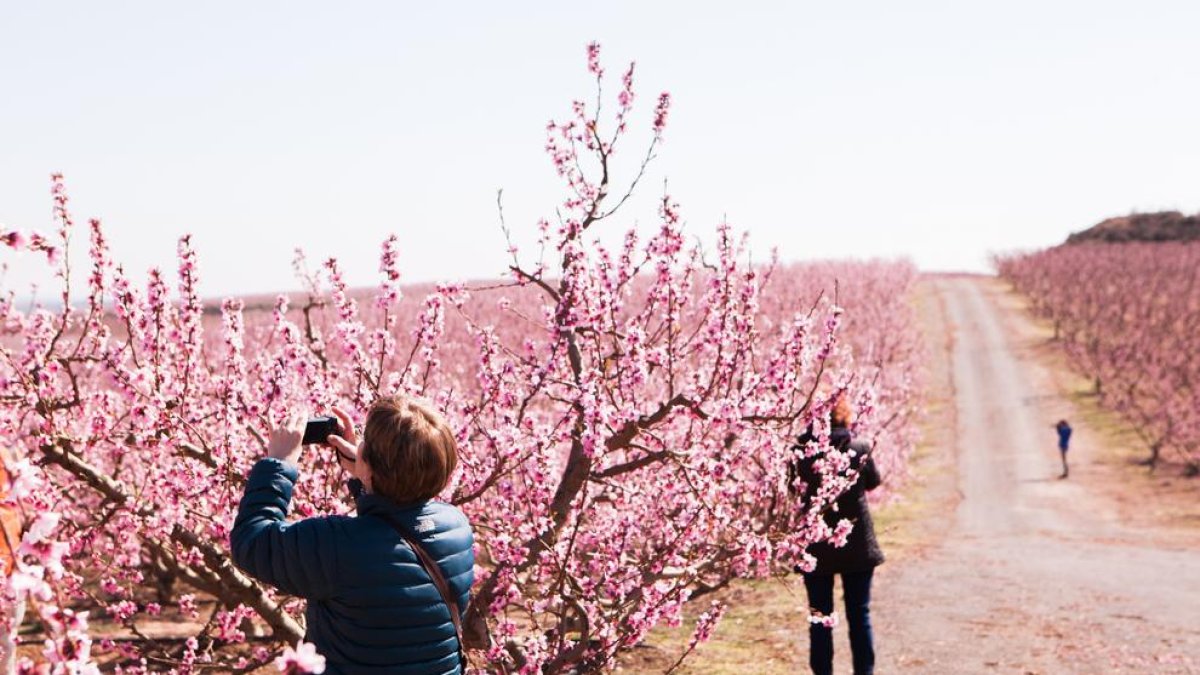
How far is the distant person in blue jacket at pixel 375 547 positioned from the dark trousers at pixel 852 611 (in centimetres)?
381

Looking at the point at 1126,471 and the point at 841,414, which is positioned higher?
the point at 841,414

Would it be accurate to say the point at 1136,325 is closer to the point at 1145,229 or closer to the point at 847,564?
the point at 847,564

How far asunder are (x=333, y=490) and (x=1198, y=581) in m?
13.8

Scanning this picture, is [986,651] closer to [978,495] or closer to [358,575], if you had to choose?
[358,575]

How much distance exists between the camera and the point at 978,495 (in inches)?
1103

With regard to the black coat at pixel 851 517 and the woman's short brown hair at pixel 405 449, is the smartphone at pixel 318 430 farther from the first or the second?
the black coat at pixel 851 517

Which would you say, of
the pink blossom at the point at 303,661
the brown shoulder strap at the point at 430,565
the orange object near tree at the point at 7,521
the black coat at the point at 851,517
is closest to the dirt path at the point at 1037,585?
the black coat at the point at 851,517

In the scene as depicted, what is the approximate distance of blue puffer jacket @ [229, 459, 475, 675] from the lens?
103 inches

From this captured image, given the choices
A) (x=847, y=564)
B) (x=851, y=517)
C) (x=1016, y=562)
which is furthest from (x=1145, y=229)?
(x=847, y=564)

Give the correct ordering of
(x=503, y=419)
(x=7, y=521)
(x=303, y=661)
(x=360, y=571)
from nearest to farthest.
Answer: (x=303, y=661) < (x=7, y=521) < (x=360, y=571) < (x=503, y=419)

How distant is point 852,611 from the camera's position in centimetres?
616

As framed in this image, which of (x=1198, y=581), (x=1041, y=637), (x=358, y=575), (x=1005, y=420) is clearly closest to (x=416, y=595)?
(x=358, y=575)

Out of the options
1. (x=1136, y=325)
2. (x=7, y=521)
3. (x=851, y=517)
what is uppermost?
(x=7, y=521)

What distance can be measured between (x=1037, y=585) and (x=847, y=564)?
8.95 metres
